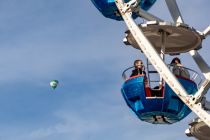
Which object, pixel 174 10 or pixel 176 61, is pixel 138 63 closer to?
pixel 176 61

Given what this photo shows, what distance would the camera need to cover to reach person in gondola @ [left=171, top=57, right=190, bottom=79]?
80.1 feet

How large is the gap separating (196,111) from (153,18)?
3.78 meters

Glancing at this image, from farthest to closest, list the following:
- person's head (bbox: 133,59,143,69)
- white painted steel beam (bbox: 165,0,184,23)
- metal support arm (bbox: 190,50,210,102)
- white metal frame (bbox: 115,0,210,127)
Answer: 1. white painted steel beam (bbox: 165,0,184,23)
2. person's head (bbox: 133,59,143,69)
3. metal support arm (bbox: 190,50,210,102)
4. white metal frame (bbox: 115,0,210,127)

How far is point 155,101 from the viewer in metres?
24.5

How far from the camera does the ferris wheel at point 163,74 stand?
77.3 feet

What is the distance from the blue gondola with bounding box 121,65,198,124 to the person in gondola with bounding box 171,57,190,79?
146mm

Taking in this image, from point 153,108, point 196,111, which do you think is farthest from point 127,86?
point 196,111

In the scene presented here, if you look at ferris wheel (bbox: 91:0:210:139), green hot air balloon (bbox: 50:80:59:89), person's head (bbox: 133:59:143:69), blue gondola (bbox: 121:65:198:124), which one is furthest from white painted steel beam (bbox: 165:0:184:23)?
green hot air balloon (bbox: 50:80:59:89)

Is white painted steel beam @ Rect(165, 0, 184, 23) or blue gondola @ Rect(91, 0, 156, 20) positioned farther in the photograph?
blue gondola @ Rect(91, 0, 156, 20)

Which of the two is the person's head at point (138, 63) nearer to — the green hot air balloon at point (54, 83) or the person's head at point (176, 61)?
the person's head at point (176, 61)

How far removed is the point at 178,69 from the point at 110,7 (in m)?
3.74

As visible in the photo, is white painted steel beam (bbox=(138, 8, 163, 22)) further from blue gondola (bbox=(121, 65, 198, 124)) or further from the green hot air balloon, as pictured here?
the green hot air balloon

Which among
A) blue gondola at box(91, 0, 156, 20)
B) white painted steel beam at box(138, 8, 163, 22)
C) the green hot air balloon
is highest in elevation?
the green hot air balloon

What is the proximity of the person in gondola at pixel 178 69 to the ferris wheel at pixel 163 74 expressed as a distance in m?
0.06
